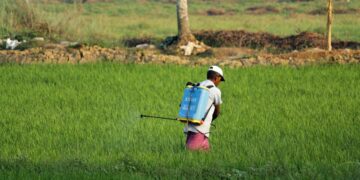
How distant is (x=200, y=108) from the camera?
9.30 meters

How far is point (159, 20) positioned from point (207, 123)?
29724 mm

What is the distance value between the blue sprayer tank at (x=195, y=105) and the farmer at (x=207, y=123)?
0.11 metres

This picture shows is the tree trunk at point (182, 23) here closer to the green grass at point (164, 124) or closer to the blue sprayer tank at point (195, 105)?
the green grass at point (164, 124)

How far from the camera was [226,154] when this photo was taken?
940 centimetres

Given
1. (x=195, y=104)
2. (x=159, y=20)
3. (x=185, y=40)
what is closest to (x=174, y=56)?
(x=185, y=40)

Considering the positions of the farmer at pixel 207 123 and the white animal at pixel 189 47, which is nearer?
the farmer at pixel 207 123

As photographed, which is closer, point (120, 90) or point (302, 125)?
point (302, 125)

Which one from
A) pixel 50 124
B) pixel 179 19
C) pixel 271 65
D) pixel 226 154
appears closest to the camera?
pixel 226 154

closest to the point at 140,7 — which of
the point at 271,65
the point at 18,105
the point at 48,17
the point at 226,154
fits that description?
the point at 48,17

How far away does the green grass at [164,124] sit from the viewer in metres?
8.77

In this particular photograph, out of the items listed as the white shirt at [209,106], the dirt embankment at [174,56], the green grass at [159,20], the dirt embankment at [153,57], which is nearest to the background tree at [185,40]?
the dirt embankment at [174,56]

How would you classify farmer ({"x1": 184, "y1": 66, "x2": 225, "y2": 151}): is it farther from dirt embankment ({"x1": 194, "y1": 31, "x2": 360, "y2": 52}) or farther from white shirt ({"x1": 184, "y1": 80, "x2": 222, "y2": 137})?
dirt embankment ({"x1": 194, "y1": 31, "x2": 360, "y2": 52})

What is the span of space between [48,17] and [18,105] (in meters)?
10.9

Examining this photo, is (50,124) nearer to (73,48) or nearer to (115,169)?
(115,169)
